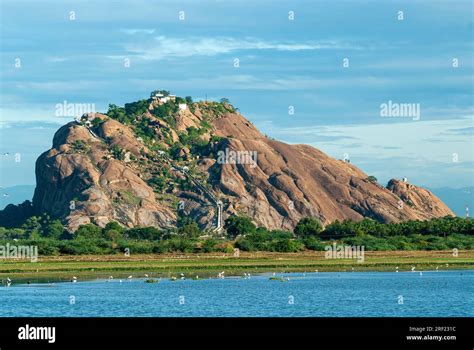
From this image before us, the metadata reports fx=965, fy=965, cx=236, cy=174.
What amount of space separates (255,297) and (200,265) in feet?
127

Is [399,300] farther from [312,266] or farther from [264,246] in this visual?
[264,246]

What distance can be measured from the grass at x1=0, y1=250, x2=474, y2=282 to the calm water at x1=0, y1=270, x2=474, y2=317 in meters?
10.6

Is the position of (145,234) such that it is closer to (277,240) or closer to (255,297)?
(277,240)

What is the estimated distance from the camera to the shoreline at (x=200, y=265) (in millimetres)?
100688

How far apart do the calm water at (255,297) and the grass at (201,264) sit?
1062 centimetres

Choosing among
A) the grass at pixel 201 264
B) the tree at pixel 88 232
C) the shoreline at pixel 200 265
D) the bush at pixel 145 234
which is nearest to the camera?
the shoreline at pixel 200 265

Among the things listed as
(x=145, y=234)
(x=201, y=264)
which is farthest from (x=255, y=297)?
(x=145, y=234)

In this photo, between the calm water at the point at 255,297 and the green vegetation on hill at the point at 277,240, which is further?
the green vegetation on hill at the point at 277,240

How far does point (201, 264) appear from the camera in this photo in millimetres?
112312

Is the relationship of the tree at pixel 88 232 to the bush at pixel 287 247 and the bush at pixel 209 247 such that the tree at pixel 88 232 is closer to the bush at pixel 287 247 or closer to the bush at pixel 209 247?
the bush at pixel 209 247

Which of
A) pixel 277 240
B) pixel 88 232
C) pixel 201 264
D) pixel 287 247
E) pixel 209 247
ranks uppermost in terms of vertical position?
pixel 88 232

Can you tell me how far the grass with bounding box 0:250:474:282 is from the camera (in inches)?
4014

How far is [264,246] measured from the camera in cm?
14338

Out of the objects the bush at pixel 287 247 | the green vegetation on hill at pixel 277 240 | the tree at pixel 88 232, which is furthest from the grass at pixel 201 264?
the tree at pixel 88 232
